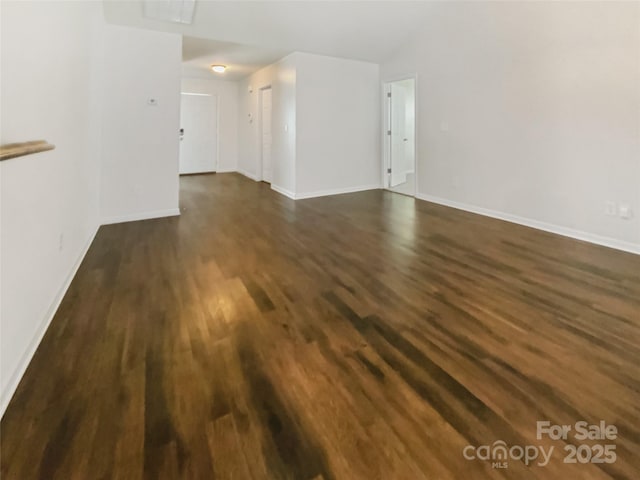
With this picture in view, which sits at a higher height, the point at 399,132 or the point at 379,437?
the point at 399,132

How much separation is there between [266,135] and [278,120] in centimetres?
133

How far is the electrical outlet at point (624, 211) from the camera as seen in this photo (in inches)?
138

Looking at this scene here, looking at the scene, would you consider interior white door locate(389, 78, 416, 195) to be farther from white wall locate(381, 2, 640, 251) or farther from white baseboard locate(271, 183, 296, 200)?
white baseboard locate(271, 183, 296, 200)

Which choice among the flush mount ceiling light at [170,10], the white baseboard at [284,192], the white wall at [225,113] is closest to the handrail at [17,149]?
the flush mount ceiling light at [170,10]

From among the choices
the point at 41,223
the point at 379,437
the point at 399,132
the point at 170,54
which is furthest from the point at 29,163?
the point at 399,132

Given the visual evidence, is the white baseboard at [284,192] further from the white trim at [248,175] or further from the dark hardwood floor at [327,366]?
the dark hardwood floor at [327,366]

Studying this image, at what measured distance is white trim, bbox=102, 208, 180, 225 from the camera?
15.0ft

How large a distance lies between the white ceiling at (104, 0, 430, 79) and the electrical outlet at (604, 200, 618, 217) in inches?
141

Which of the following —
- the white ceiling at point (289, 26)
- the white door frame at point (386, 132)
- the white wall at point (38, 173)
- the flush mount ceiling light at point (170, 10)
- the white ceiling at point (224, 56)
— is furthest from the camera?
the white door frame at point (386, 132)

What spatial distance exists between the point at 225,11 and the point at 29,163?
3.42 m

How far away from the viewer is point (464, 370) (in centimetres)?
173

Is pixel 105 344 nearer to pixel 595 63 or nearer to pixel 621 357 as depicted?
pixel 621 357

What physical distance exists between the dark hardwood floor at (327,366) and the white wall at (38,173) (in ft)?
0.54

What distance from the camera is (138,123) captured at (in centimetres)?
454
